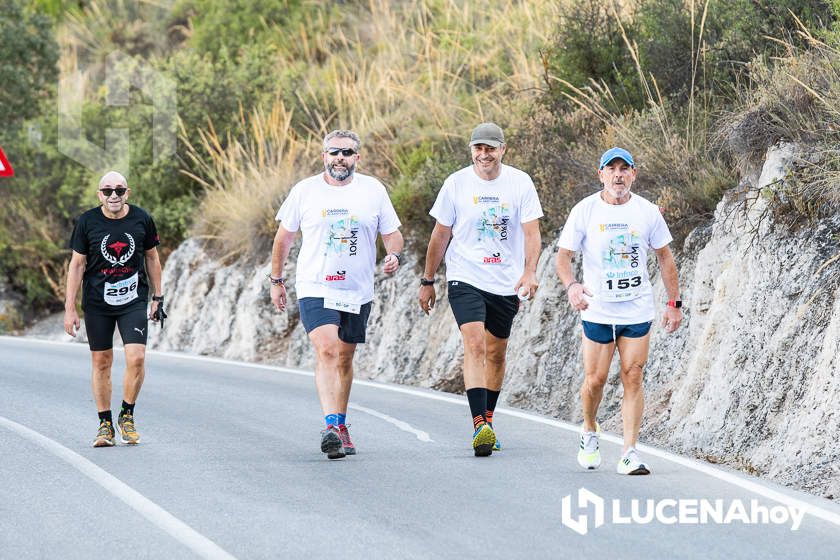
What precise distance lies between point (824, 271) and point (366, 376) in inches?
288

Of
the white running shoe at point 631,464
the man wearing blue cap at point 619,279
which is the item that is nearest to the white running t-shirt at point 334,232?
the man wearing blue cap at point 619,279

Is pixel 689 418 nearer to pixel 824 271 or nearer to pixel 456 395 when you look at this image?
pixel 824 271

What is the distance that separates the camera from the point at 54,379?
48.6 ft

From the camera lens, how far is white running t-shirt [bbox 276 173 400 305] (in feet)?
30.8

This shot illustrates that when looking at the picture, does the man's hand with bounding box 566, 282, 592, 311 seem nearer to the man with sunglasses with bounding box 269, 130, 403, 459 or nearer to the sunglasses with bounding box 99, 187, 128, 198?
the man with sunglasses with bounding box 269, 130, 403, 459

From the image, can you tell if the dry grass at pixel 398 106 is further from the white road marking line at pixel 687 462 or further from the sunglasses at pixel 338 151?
the sunglasses at pixel 338 151

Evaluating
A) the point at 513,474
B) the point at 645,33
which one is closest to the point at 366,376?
the point at 645,33

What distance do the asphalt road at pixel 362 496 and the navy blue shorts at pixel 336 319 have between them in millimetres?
840

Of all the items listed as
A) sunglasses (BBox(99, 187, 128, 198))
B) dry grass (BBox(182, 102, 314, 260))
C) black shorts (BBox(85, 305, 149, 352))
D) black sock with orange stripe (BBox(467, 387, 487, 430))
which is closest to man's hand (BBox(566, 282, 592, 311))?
black sock with orange stripe (BBox(467, 387, 487, 430))

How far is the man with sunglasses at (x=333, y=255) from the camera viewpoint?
9383 millimetres

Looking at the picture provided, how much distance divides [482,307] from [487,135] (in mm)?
1164

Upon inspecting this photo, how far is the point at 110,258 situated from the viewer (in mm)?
9938

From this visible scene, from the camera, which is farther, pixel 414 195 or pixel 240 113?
pixel 240 113

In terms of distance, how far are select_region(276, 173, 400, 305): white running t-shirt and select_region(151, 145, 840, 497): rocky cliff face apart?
110 inches
